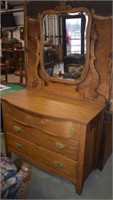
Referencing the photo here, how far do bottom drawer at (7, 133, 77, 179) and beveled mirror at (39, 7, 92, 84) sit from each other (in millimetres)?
723

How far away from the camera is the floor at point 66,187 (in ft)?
5.86

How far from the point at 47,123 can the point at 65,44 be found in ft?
2.67

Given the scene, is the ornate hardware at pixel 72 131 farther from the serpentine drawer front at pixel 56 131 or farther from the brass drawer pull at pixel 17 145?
the brass drawer pull at pixel 17 145

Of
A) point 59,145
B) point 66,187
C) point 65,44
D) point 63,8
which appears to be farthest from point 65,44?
point 66,187

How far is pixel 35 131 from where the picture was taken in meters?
1.84

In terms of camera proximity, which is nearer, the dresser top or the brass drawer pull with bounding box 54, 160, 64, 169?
the dresser top

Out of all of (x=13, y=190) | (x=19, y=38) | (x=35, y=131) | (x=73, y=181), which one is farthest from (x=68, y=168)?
(x=19, y=38)

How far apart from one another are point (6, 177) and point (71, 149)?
656 mm

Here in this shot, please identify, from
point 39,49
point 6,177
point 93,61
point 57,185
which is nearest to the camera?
point 6,177

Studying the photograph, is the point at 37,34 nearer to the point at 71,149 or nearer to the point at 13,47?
the point at 71,149

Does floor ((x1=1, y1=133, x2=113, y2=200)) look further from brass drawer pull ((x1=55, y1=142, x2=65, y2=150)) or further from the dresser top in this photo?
the dresser top

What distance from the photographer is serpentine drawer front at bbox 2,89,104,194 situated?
1.60 meters

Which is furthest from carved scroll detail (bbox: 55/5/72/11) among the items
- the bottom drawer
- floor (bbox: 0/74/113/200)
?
floor (bbox: 0/74/113/200)

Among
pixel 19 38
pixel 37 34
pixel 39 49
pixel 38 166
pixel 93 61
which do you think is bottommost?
pixel 38 166
